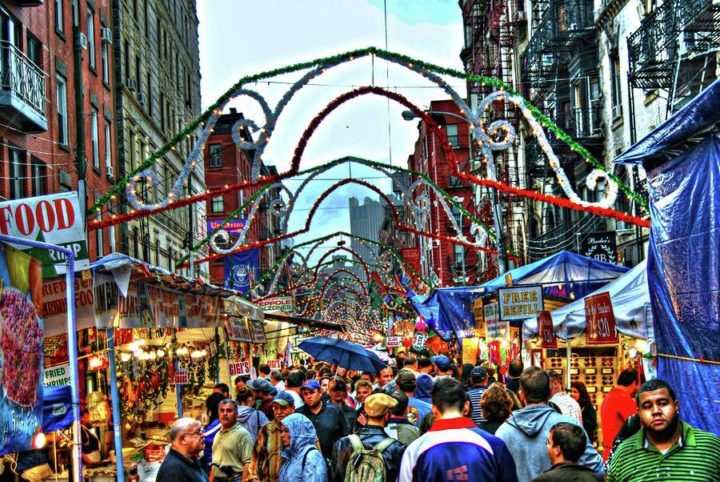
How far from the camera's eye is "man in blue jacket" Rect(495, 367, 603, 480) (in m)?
7.68

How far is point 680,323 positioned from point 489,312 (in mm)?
13246

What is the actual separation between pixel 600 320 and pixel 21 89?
12.7 metres

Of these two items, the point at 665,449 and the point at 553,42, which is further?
the point at 553,42

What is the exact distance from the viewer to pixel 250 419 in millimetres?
12086

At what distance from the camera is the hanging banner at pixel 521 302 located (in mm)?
18672

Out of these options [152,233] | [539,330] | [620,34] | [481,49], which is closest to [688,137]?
[539,330]

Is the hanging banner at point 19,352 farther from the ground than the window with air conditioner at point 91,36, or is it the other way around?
the window with air conditioner at point 91,36

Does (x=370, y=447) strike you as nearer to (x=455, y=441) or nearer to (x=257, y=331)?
(x=455, y=441)

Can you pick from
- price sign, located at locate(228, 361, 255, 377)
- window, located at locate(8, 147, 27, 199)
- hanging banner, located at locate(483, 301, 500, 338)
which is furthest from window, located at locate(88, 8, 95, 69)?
hanging banner, located at locate(483, 301, 500, 338)

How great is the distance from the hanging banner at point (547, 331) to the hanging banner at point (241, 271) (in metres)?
21.8

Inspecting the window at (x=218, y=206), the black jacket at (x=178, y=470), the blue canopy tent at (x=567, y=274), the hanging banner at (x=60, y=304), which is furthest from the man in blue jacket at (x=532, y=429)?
the window at (x=218, y=206)

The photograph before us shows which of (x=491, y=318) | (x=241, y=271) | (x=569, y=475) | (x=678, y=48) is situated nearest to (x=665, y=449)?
(x=569, y=475)

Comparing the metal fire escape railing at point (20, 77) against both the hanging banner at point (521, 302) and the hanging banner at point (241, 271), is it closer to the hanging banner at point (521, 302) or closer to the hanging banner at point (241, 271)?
the hanging banner at point (521, 302)

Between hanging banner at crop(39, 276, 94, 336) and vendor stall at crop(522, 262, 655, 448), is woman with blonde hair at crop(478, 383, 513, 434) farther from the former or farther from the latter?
vendor stall at crop(522, 262, 655, 448)
